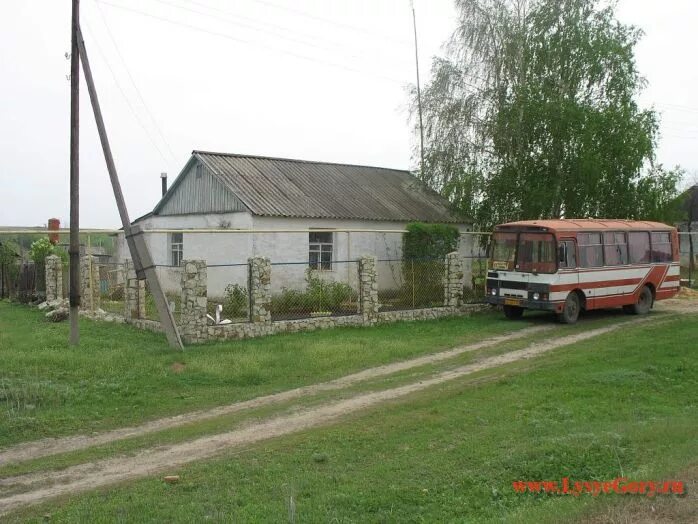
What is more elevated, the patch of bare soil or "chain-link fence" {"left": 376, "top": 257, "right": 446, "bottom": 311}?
"chain-link fence" {"left": 376, "top": 257, "right": 446, "bottom": 311}

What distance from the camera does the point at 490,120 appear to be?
25781 millimetres

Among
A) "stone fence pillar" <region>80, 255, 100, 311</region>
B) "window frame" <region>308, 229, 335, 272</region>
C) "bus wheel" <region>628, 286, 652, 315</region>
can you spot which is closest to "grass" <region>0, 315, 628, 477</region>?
"bus wheel" <region>628, 286, 652, 315</region>

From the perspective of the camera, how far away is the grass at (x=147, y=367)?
32.3 feet

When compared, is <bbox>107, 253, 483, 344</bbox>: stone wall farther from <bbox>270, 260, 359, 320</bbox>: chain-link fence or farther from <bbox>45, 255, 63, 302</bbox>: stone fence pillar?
<bbox>45, 255, 63, 302</bbox>: stone fence pillar

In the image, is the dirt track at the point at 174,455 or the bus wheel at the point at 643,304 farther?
the bus wheel at the point at 643,304

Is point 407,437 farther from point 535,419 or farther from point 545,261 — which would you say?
point 545,261

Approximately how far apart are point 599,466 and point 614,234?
48.1 ft

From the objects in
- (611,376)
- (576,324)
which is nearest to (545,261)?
(576,324)

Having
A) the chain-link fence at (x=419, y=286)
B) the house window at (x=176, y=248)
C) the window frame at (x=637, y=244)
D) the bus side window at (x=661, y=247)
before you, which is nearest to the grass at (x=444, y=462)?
the chain-link fence at (x=419, y=286)

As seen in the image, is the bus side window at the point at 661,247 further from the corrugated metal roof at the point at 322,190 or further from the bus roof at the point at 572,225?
the corrugated metal roof at the point at 322,190

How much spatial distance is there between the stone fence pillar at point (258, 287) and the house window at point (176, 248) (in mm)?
9129

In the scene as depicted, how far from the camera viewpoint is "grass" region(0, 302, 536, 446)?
9.85 metres

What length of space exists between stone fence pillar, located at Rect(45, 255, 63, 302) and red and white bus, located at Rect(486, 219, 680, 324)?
13.7 metres

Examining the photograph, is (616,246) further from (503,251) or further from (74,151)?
(74,151)
